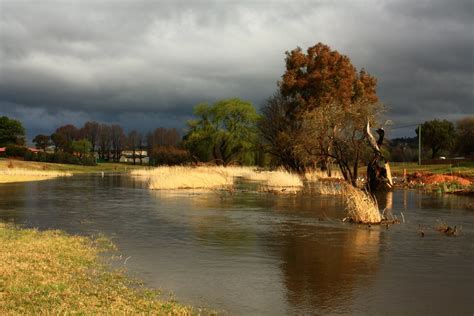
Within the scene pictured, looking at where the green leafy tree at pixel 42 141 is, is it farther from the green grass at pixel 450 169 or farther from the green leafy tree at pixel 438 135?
the green grass at pixel 450 169

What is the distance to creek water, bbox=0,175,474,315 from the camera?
29.9ft

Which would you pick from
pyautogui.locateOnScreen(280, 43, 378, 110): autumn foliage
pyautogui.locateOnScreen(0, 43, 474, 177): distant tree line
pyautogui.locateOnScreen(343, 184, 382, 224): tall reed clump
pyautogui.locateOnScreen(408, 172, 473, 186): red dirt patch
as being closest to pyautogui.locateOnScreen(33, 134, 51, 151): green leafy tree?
pyautogui.locateOnScreen(0, 43, 474, 177): distant tree line

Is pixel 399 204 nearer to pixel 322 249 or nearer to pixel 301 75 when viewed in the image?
pixel 322 249

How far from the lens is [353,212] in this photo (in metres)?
19.9

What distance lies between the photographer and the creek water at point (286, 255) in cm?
911

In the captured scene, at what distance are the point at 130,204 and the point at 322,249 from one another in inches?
639

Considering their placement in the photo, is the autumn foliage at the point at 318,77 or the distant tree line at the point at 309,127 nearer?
the distant tree line at the point at 309,127

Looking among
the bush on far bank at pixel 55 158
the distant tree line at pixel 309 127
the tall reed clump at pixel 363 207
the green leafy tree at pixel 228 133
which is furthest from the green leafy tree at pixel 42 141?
the tall reed clump at pixel 363 207

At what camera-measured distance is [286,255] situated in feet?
44.0

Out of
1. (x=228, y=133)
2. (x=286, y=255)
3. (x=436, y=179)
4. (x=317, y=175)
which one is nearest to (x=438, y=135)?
(x=228, y=133)

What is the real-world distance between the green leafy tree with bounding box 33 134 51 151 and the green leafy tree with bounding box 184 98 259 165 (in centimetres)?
9585

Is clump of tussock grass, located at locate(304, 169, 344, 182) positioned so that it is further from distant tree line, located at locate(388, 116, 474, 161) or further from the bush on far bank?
the bush on far bank

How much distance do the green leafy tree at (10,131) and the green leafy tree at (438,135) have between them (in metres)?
107

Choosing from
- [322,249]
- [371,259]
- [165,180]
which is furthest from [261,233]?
[165,180]
